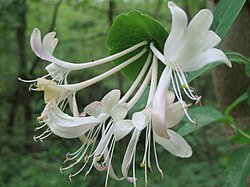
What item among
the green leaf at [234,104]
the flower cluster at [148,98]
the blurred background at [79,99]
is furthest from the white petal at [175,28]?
the blurred background at [79,99]

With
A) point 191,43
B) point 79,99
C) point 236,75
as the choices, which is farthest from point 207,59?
point 79,99

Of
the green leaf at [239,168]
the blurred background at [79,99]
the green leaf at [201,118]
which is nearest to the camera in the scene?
the green leaf at [239,168]

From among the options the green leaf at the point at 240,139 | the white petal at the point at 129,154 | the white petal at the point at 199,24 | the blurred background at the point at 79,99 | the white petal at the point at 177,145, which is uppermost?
the white petal at the point at 199,24

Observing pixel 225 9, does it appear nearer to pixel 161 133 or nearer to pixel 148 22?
pixel 148 22

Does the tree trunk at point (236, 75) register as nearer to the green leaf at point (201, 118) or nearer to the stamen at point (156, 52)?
the green leaf at point (201, 118)

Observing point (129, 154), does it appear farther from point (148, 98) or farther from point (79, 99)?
point (79, 99)

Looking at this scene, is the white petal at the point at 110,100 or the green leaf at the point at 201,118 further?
the green leaf at the point at 201,118

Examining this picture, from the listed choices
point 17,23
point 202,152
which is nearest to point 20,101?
point 17,23
